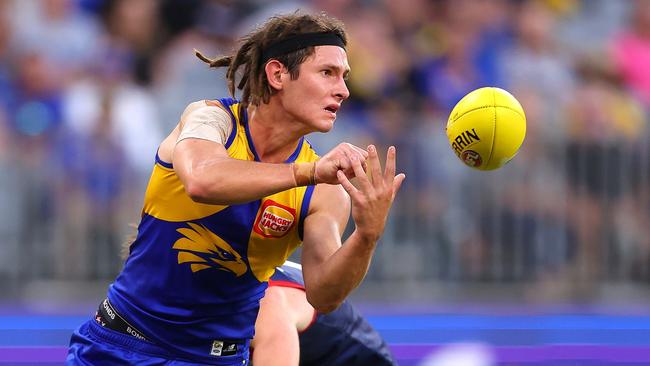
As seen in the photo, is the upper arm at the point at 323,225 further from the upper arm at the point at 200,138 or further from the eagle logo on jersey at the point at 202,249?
the upper arm at the point at 200,138

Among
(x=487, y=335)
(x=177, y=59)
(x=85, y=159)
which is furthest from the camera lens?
(x=177, y=59)

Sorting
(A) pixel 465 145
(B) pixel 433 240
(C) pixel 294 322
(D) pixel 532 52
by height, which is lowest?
(C) pixel 294 322

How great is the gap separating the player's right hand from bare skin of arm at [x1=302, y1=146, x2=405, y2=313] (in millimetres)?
26

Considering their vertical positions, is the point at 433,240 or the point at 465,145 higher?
the point at 433,240

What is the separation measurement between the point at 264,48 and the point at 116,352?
161 cm

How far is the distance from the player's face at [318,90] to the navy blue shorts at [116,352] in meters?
1.30

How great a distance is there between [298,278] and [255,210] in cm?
161

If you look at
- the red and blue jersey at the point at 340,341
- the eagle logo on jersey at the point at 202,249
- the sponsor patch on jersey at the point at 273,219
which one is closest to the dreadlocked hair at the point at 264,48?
the sponsor patch on jersey at the point at 273,219

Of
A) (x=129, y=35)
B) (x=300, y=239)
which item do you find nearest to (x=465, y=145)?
(x=300, y=239)

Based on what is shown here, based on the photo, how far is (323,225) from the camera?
5.86m

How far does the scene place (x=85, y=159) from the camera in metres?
11.1

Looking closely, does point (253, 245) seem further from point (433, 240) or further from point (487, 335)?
point (433, 240)

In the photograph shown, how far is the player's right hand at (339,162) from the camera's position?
16.4ft

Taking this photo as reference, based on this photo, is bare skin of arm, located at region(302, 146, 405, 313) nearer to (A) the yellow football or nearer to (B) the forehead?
(A) the yellow football
